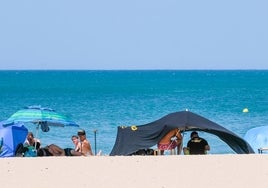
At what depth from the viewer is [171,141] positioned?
53.4ft

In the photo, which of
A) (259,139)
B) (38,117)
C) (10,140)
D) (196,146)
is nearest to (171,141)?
(196,146)

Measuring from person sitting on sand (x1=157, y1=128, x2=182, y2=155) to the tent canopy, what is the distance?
0.38 ft

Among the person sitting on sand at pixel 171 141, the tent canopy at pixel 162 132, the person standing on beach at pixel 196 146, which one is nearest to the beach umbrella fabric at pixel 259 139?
the tent canopy at pixel 162 132

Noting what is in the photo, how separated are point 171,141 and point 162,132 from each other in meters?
0.41

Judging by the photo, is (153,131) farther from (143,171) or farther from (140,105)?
(140,105)

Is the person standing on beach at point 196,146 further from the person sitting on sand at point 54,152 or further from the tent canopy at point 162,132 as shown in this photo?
the person sitting on sand at point 54,152

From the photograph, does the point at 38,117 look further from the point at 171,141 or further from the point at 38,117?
the point at 171,141

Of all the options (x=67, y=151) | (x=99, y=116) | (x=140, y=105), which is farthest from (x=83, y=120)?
(x=67, y=151)

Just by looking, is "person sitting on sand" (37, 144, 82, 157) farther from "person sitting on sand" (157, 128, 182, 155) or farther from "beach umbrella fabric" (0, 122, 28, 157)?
"person sitting on sand" (157, 128, 182, 155)

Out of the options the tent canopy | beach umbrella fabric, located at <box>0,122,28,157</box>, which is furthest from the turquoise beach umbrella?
the tent canopy

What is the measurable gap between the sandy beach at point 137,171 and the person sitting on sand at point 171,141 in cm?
128

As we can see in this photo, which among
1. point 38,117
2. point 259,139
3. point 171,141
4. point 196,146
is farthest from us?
point 259,139

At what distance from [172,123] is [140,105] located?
37408mm

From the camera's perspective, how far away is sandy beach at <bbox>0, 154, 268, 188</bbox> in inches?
493
